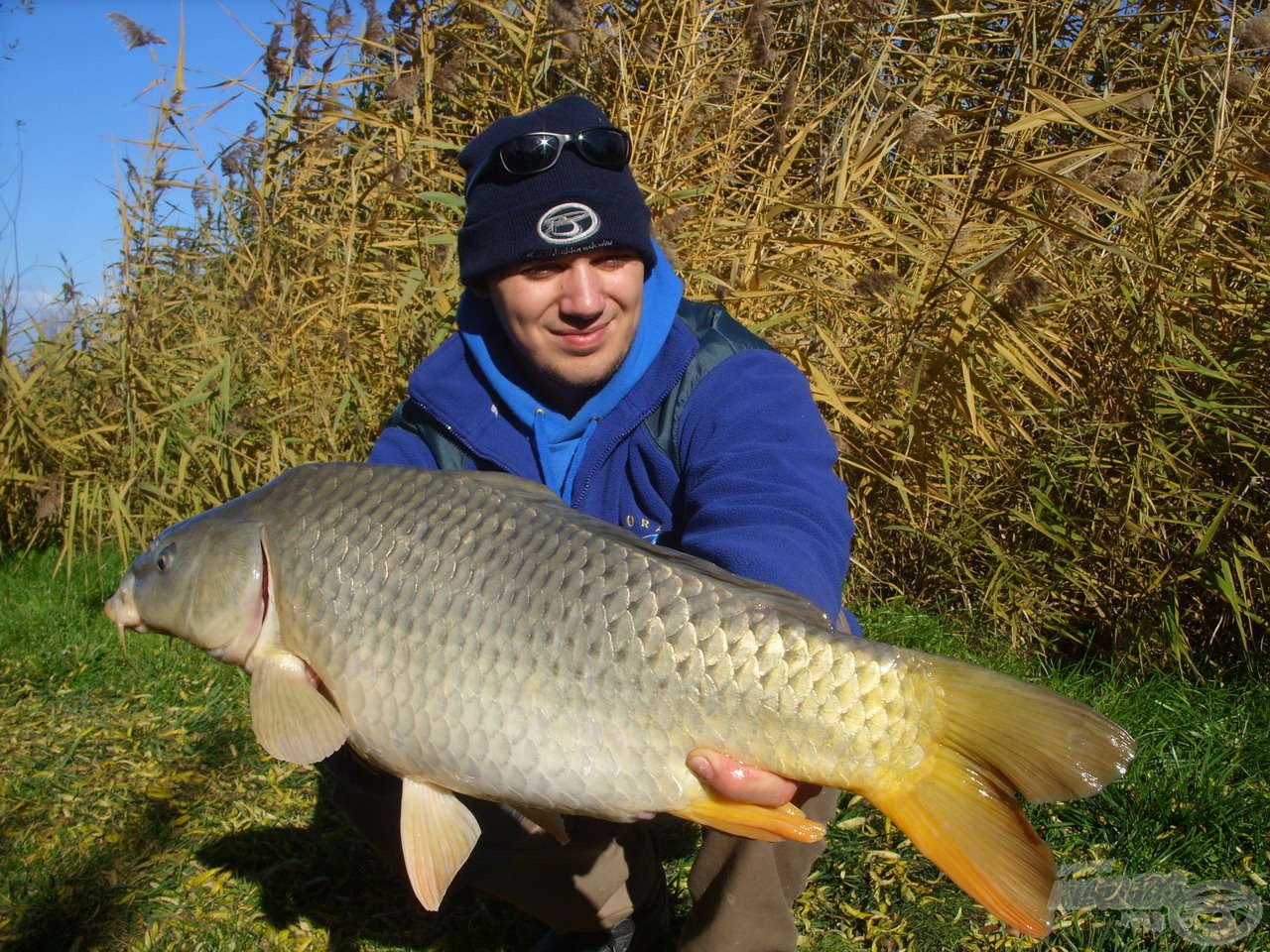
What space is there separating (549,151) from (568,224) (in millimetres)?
156

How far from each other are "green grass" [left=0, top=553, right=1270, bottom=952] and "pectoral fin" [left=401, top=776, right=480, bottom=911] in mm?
626

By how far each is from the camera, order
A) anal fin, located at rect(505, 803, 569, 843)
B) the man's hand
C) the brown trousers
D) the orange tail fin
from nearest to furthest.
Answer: the orange tail fin, the man's hand, anal fin, located at rect(505, 803, 569, 843), the brown trousers

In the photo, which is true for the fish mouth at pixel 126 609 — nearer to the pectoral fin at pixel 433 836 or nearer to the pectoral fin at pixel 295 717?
the pectoral fin at pixel 295 717

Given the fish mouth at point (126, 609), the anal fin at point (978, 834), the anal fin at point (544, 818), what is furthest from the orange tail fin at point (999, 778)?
the fish mouth at point (126, 609)

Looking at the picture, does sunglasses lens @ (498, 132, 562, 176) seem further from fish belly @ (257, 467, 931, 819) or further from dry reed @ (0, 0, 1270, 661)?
dry reed @ (0, 0, 1270, 661)

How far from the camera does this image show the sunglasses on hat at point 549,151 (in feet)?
5.92

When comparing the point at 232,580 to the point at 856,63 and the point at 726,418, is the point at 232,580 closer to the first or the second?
the point at 726,418

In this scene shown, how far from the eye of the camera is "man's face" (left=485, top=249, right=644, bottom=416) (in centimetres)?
175

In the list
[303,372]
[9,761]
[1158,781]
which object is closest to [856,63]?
[303,372]

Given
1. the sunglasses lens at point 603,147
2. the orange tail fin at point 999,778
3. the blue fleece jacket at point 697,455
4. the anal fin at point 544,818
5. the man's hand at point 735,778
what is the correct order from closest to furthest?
the orange tail fin at point 999,778, the man's hand at point 735,778, the anal fin at point 544,818, the blue fleece jacket at point 697,455, the sunglasses lens at point 603,147

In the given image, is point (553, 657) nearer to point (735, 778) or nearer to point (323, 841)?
point (735, 778)

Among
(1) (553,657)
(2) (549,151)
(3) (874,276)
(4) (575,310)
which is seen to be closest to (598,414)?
(4) (575,310)

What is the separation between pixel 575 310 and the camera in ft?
5.68

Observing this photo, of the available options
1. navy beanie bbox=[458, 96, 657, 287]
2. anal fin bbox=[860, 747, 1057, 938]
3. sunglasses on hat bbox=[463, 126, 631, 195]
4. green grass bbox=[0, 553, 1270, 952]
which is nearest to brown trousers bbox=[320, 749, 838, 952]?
green grass bbox=[0, 553, 1270, 952]
